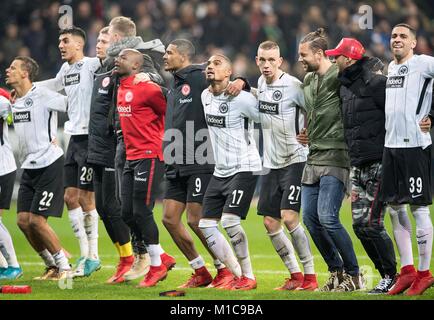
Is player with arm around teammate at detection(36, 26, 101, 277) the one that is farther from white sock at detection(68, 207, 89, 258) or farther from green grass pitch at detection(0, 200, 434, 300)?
green grass pitch at detection(0, 200, 434, 300)

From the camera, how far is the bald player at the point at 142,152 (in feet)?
36.0

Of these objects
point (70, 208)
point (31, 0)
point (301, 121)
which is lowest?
point (70, 208)

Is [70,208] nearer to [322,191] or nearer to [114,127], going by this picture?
[114,127]

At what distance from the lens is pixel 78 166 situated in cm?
1220

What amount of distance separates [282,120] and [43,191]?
3.04 m

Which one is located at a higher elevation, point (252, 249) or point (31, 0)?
point (31, 0)

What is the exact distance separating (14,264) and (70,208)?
0.91 meters

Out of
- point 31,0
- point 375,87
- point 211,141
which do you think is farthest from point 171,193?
point 31,0

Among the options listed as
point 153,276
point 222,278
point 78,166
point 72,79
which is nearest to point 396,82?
point 222,278

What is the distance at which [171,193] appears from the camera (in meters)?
11.1

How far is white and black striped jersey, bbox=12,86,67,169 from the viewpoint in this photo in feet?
39.8

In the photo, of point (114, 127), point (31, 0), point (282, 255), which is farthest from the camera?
point (31, 0)

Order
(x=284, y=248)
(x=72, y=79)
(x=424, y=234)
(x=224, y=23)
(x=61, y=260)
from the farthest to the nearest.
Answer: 1. (x=224, y=23)
2. (x=72, y=79)
3. (x=61, y=260)
4. (x=284, y=248)
5. (x=424, y=234)

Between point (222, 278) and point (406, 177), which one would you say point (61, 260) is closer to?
point (222, 278)
